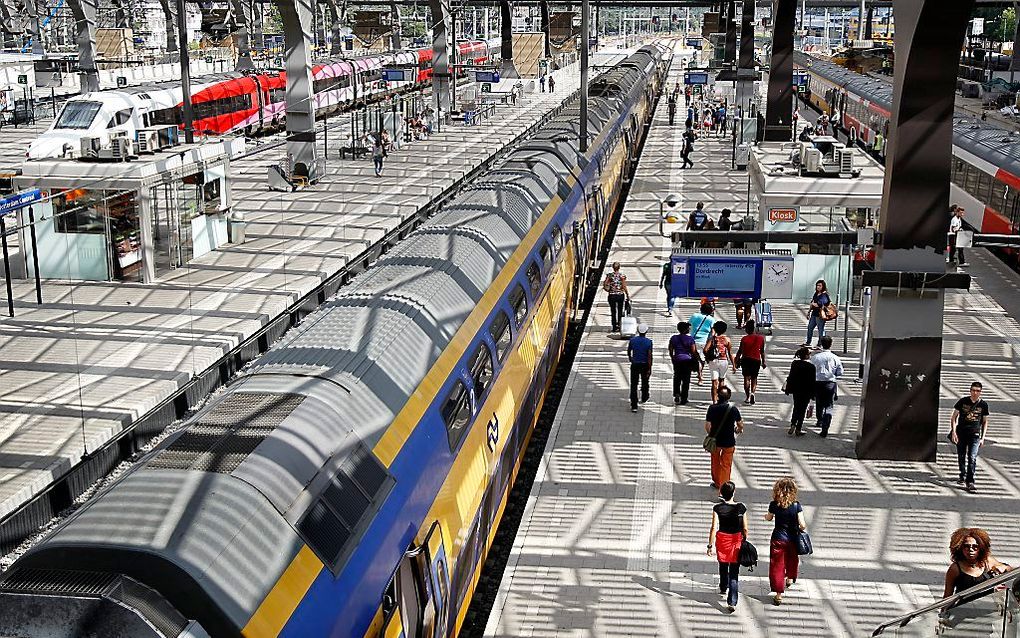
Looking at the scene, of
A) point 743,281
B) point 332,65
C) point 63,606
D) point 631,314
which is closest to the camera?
point 63,606

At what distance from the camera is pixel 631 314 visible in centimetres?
2116

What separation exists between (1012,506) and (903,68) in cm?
507

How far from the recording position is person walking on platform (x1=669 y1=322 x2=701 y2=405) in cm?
1563

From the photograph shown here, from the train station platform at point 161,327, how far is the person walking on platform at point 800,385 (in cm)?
784

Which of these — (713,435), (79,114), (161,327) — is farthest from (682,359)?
(79,114)

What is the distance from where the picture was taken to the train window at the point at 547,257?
50.2 ft

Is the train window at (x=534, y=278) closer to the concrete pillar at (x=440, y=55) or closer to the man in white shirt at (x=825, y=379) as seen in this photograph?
the man in white shirt at (x=825, y=379)

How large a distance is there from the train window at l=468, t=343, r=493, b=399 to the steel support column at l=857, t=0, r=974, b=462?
5.45 meters

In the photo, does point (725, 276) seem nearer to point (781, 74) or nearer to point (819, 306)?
point (819, 306)

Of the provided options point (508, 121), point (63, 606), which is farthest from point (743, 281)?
point (508, 121)

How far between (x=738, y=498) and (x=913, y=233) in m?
3.81

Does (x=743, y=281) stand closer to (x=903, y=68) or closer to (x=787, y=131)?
(x=903, y=68)

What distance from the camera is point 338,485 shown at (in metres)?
7.16

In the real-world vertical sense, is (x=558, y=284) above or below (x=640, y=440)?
above
